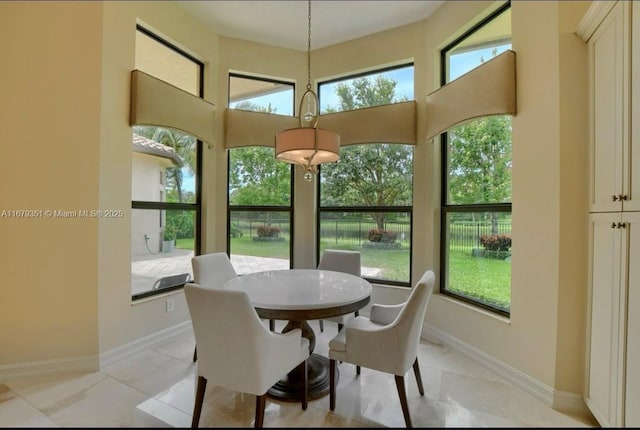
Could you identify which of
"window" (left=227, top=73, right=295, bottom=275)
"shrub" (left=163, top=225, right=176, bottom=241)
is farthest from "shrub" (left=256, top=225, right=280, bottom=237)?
"shrub" (left=163, top=225, right=176, bottom=241)

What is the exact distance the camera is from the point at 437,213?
2990 millimetres

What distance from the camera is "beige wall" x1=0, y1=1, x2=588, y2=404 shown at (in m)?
1.83

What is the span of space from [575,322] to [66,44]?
166 inches

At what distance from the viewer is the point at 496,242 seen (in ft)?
8.06

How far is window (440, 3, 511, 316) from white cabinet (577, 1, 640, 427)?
632mm

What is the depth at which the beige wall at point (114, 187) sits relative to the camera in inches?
71.9

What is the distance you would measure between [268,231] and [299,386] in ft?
6.72

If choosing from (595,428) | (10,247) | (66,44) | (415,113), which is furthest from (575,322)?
(66,44)

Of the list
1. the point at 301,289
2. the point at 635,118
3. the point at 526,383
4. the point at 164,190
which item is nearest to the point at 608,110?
the point at 635,118

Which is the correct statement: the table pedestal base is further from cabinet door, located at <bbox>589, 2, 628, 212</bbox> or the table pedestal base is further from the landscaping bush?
cabinet door, located at <bbox>589, 2, 628, 212</bbox>

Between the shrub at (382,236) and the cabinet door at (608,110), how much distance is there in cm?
186

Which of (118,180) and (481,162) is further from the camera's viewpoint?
(481,162)

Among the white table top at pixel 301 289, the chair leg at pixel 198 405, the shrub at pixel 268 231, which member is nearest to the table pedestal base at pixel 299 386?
the chair leg at pixel 198 405

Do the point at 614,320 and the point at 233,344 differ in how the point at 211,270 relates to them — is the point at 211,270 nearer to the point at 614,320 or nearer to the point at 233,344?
the point at 233,344
